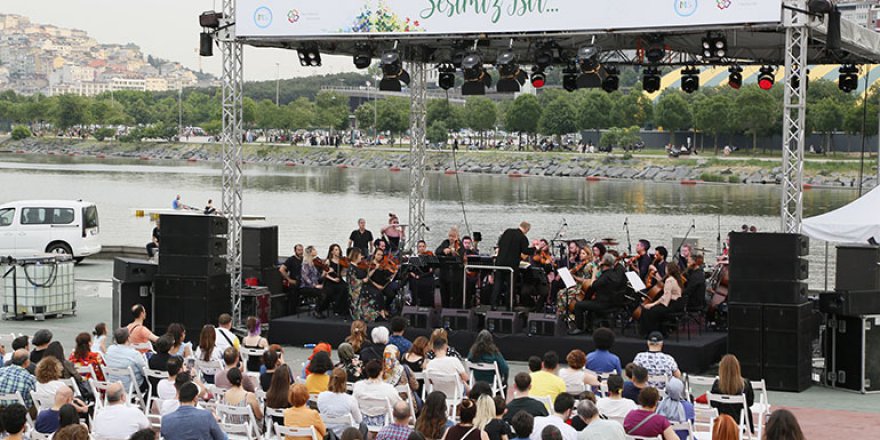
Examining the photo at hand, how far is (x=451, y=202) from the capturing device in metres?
60.9

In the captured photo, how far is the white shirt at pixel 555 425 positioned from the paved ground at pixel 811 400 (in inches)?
159

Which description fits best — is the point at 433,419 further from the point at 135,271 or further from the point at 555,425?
the point at 135,271

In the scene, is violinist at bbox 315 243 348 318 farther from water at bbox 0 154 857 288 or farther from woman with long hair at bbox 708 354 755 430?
water at bbox 0 154 857 288

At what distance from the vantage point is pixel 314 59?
17.1 metres

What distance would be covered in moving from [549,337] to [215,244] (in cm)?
440

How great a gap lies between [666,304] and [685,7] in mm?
3456

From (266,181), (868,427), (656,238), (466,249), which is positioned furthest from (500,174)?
(868,427)

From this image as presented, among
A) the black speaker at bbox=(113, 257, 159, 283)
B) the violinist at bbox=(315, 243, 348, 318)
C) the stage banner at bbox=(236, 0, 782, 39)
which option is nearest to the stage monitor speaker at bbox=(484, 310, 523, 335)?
the violinist at bbox=(315, 243, 348, 318)

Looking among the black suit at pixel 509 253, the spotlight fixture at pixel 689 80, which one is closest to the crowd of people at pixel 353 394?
the black suit at pixel 509 253

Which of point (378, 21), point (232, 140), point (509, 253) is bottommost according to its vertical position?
point (509, 253)

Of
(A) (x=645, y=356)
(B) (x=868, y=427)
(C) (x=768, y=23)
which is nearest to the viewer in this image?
(A) (x=645, y=356)

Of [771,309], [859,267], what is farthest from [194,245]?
[859,267]

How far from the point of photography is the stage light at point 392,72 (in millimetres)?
16219

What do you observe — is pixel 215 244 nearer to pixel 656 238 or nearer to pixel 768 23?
pixel 768 23
